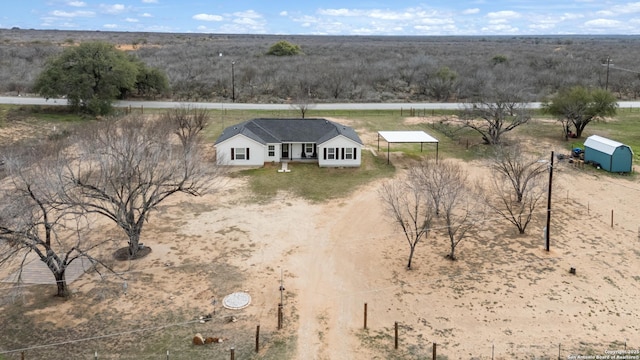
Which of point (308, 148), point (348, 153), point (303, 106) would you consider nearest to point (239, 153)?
point (308, 148)

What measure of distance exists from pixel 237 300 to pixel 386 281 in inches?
246

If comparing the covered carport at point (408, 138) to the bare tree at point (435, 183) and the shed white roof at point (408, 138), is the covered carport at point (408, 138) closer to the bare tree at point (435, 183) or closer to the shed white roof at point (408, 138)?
the shed white roof at point (408, 138)

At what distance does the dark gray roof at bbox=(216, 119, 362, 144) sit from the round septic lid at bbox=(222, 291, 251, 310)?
66.7 ft

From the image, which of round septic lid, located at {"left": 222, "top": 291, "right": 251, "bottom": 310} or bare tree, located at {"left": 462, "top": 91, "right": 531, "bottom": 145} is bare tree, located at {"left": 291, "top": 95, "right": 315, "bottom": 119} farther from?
round septic lid, located at {"left": 222, "top": 291, "right": 251, "bottom": 310}

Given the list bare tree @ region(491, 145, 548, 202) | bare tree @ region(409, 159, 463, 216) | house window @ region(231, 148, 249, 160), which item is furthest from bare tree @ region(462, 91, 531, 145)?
bare tree @ region(409, 159, 463, 216)

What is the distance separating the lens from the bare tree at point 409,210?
23714 millimetres

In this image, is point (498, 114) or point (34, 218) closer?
point (34, 218)

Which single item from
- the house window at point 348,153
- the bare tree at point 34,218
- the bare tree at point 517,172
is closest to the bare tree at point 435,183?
the bare tree at point 517,172

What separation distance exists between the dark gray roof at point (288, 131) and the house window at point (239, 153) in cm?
107

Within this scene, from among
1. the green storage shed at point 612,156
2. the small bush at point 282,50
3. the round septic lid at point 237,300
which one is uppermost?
the small bush at point 282,50

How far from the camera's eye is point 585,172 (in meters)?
37.5

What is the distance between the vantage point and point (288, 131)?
136 feet

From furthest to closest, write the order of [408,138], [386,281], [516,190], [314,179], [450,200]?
[408,138]
[314,179]
[516,190]
[450,200]
[386,281]

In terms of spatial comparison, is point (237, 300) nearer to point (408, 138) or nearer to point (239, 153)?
point (239, 153)
